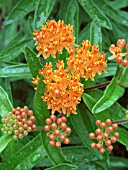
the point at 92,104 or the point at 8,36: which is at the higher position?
the point at 8,36

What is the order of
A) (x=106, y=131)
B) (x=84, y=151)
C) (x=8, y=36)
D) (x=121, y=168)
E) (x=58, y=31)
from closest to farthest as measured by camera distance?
(x=106, y=131), (x=58, y=31), (x=84, y=151), (x=121, y=168), (x=8, y=36)

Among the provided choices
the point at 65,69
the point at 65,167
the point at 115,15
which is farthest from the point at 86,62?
the point at 115,15

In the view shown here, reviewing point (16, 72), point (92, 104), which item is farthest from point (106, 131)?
point (16, 72)

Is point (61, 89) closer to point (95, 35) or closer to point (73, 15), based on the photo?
point (95, 35)

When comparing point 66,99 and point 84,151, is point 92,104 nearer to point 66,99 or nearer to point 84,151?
point 66,99

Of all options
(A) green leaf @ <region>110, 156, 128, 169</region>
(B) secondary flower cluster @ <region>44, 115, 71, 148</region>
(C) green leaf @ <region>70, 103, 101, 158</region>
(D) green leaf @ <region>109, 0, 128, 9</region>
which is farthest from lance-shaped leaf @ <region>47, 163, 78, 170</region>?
(D) green leaf @ <region>109, 0, 128, 9</region>

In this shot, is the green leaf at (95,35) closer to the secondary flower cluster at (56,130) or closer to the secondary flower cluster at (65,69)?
the secondary flower cluster at (65,69)
